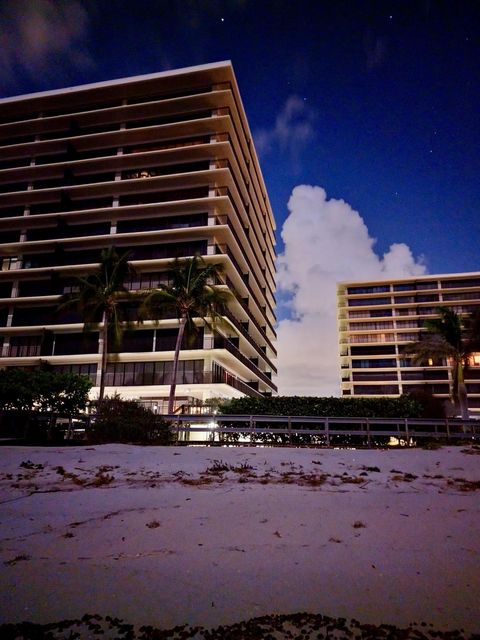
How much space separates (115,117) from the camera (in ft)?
171

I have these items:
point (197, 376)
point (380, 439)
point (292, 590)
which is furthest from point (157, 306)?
point (292, 590)

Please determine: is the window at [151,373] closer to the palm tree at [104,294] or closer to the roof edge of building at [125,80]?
the palm tree at [104,294]

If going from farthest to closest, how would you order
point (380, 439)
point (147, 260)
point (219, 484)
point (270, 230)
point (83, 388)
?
point (270, 230) → point (147, 260) → point (83, 388) → point (380, 439) → point (219, 484)

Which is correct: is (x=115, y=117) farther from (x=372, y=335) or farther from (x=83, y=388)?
(x=372, y=335)

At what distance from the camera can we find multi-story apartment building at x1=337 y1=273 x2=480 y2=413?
271 ft

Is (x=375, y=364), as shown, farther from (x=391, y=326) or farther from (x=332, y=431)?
(x=332, y=431)

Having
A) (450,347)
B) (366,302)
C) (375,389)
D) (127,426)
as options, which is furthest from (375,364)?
(127,426)

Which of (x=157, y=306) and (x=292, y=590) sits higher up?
(x=157, y=306)

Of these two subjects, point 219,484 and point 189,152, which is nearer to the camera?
point 219,484

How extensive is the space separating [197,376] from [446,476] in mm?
32687

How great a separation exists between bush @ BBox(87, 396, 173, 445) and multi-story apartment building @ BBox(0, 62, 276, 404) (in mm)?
23181

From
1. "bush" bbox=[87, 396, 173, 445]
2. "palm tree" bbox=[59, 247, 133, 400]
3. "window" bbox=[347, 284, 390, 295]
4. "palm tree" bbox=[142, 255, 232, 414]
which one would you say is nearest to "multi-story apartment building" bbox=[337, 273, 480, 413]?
"window" bbox=[347, 284, 390, 295]

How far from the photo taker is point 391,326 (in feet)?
292

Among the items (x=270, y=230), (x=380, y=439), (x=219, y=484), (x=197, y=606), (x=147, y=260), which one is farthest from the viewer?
(x=270, y=230)
